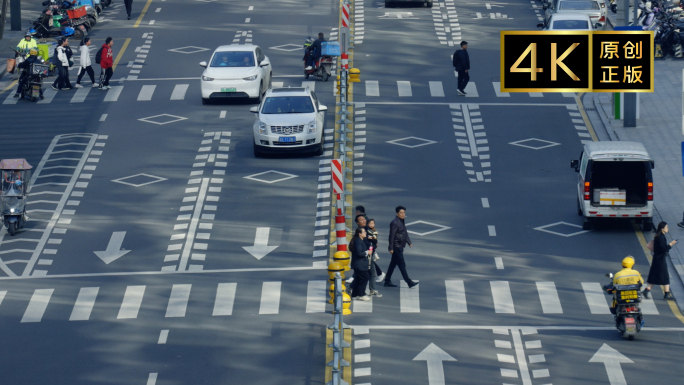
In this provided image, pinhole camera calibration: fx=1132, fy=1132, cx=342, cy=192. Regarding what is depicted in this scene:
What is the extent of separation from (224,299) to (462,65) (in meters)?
17.0

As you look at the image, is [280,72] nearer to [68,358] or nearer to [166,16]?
[166,16]

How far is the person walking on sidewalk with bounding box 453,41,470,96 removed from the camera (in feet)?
119

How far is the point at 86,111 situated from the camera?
3644cm

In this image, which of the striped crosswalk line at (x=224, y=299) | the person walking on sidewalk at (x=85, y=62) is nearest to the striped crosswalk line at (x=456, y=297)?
the striped crosswalk line at (x=224, y=299)

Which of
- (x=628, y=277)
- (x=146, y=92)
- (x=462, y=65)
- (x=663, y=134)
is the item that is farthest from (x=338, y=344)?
(x=146, y=92)

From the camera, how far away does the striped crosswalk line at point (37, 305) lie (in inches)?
834

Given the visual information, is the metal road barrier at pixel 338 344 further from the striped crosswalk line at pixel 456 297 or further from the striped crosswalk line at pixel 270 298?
the striped crosswalk line at pixel 456 297

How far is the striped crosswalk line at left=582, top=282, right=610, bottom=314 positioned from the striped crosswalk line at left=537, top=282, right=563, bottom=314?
0.59 meters

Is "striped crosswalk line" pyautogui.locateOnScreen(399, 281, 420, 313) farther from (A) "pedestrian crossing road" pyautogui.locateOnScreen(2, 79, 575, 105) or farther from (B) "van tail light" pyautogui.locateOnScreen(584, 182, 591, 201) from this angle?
(A) "pedestrian crossing road" pyautogui.locateOnScreen(2, 79, 575, 105)

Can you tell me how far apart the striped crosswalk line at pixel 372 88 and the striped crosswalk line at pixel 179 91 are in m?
6.25

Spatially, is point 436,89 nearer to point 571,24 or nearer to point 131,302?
point 571,24

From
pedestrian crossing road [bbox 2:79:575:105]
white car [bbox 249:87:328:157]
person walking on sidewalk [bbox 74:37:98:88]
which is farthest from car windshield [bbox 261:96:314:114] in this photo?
person walking on sidewalk [bbox 74:37:98:88]

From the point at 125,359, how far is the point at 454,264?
7.85 m

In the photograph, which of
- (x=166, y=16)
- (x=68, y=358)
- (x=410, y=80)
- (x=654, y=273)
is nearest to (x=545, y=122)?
(x=410, y=80)
